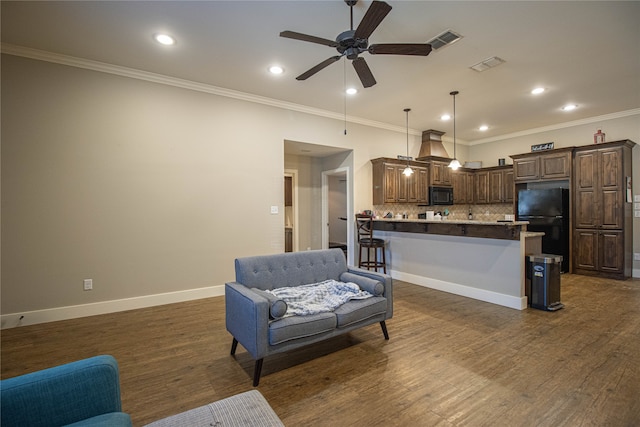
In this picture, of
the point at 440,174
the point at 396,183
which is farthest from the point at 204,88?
the point at 440,174

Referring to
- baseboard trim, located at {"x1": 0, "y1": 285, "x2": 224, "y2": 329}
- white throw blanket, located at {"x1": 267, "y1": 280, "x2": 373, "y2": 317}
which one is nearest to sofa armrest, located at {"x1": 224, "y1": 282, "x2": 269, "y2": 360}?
white throw blanket, located at {"x1": 267, "y1": 280, "x2": 373, "y2": 317}

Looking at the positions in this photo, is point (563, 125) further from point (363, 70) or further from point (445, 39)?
point (363, 70)

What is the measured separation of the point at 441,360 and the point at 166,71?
4.60 metres

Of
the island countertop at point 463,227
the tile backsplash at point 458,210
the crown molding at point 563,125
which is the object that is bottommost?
the island countertop at point 463,227

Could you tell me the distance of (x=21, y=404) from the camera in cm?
108

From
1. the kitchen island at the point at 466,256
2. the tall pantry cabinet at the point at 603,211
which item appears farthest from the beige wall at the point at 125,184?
the tall pantry cabinet at the point at 603,211

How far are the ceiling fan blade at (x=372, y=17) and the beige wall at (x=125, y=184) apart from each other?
108 inches

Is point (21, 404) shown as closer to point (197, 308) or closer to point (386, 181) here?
point (197, 308)

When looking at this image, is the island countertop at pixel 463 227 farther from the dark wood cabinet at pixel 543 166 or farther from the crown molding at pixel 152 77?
the dark wood cabinet at pixel 543 166

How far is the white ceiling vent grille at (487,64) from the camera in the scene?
3.58 metres

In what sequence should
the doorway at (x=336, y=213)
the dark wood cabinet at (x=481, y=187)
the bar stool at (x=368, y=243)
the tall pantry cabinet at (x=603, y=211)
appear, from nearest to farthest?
the tall pantry cabinet at (x=603, y=211)
the bar stool at (x=368, y=243)
the dark wood cabinet at (x=481, y=187)
the doorway at (x=336, y=213)

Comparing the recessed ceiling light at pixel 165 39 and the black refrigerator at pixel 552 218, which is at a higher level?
the recessed ceiling light at pixel 165 39

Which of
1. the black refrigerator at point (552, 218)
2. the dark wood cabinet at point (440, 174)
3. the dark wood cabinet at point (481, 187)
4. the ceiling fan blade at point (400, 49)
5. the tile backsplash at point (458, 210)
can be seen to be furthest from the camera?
the dark wood cabinet at point (481, 187)

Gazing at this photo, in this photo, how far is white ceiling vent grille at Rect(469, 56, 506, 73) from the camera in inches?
141
